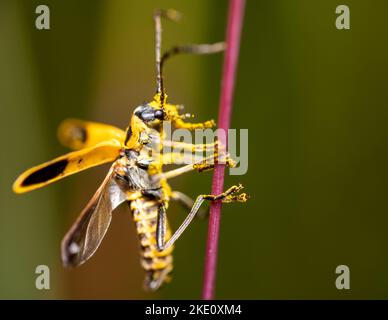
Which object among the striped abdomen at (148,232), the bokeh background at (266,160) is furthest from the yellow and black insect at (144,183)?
the bokeh background at (266,160)

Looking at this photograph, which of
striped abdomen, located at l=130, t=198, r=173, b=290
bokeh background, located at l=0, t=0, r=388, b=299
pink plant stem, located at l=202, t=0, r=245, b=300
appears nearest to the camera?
pink plant stem, located at l=202, t=0, r=245, b=300

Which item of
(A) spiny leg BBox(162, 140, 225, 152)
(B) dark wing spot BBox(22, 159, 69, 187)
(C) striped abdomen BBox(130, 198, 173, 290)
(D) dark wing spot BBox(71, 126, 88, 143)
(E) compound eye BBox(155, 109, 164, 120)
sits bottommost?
(C) striped abdomen BBox(130, 198, 173, 290)

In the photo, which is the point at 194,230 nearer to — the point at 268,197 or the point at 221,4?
the point at 268,197

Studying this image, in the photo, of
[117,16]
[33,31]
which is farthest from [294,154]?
[33,31]

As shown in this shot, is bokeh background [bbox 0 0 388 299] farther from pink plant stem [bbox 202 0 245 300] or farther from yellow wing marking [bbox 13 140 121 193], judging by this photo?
pink plant stem [bbox 202 0 245 300]

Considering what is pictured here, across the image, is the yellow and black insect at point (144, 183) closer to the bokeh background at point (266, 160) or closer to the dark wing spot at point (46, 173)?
the dark wing spot at point (46, 173)

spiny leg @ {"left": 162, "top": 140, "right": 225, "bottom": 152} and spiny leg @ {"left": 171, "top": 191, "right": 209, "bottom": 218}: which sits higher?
spiny leg @ {"left": 162, "top": 140, "right": 225, "bottom": 152}

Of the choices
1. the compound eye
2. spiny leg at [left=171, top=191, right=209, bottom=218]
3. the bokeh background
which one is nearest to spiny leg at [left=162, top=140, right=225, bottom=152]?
the compound eye
